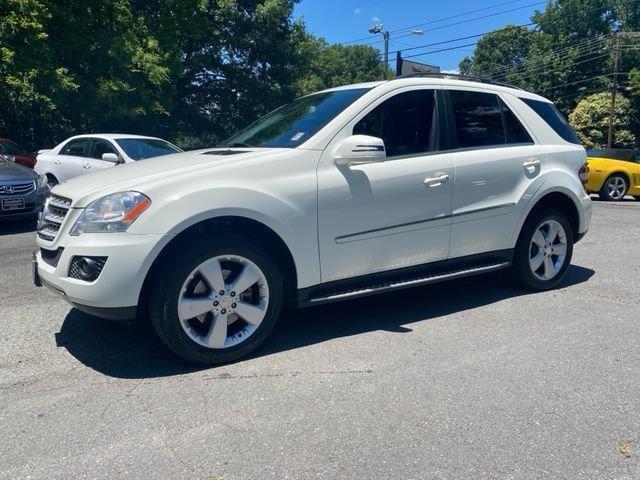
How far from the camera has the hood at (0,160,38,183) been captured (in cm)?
827

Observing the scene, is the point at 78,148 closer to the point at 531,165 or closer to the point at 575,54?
the point at 531,165

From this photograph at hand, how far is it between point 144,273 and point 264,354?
1.00 m

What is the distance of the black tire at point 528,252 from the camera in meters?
4.91

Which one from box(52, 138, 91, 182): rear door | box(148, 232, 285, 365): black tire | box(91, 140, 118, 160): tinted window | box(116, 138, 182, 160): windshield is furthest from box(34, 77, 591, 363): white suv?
box(52, 138, 91, 182): rear door

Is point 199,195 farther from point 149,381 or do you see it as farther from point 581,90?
point 581,90

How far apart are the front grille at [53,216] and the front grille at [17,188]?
200 inches

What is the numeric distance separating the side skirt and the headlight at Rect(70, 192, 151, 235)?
120cm

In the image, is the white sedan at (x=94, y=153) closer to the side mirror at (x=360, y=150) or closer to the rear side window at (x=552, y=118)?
the side mirror at (x=360, y=150)

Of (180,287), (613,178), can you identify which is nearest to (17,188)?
(180,287)

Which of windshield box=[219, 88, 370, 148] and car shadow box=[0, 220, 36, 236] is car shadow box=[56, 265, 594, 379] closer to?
windshield box=[219, 88, 370, 148]

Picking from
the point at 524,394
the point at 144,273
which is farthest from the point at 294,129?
the point at 524,394

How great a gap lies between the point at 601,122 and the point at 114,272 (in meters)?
42.8

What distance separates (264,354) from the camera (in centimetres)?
371

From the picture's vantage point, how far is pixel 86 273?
3227 mm
